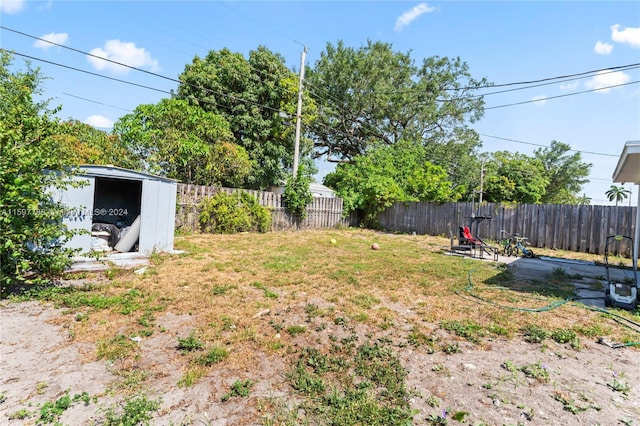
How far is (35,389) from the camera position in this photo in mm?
2115

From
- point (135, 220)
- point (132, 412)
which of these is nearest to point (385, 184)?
point (135, 220)

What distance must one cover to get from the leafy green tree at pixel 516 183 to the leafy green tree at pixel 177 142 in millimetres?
20763

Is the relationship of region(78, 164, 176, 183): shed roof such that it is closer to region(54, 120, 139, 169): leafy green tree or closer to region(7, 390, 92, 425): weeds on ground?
region(54, 120, 139, 169): leafy green tree

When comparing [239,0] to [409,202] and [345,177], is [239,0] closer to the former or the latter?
[345,177]

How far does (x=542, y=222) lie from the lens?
35.4 ft

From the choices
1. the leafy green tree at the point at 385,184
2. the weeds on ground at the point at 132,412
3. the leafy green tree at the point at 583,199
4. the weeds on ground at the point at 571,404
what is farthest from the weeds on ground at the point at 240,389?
the leafy green tree at the point at 583,199

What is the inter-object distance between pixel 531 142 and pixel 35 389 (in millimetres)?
25058

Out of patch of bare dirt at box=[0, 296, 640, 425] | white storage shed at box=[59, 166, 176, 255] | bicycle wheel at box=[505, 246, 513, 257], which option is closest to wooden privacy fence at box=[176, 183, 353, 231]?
white storage shed at box=[59, 166, 176, 255]

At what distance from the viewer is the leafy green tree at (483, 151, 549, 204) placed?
24.5 meters

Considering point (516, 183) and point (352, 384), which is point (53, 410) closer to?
point (352, 384)

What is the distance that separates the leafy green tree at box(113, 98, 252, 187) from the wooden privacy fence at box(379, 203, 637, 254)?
8.78 meters

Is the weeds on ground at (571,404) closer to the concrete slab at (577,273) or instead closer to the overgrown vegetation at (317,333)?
the overgrown vegetation at (317,333)

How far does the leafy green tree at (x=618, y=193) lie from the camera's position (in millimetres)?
35906

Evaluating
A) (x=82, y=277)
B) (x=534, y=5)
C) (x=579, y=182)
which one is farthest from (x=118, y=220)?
(x=579, y=182)
